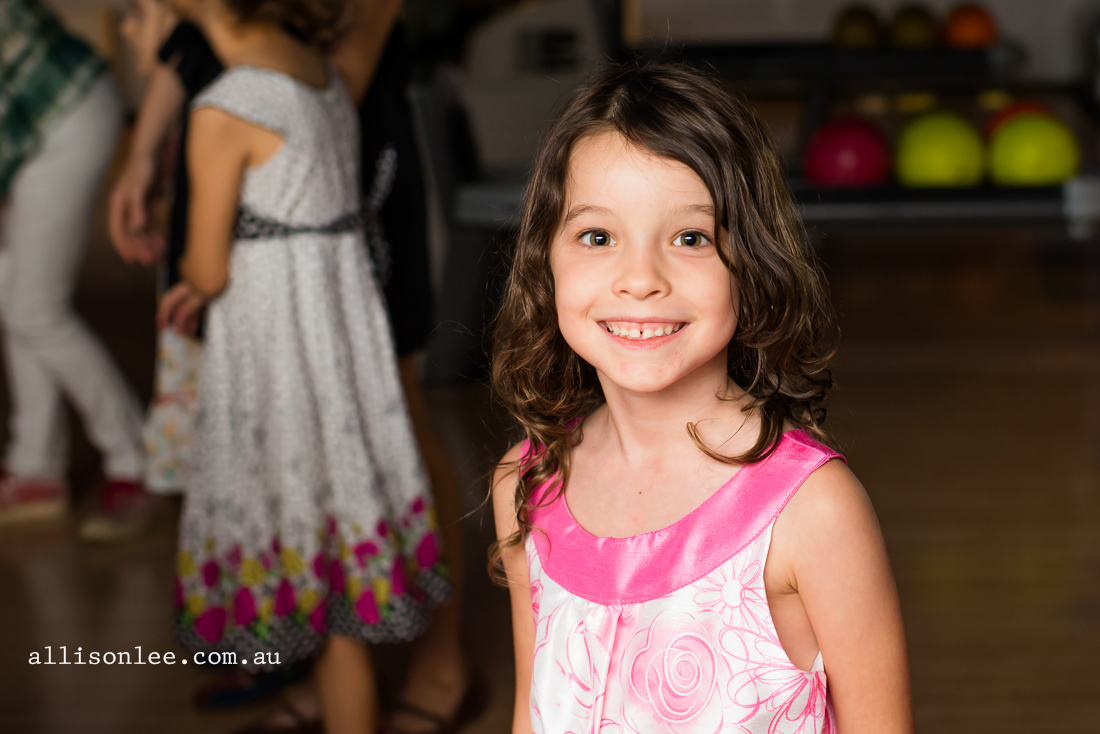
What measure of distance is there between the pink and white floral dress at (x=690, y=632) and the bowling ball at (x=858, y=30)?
10.9ft

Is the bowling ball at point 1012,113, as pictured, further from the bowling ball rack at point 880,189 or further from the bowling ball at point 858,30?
the bowling ball at point 858,30

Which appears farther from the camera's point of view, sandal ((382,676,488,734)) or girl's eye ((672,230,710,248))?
sandal ((382,676,488,734))

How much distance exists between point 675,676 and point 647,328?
0.92 feet

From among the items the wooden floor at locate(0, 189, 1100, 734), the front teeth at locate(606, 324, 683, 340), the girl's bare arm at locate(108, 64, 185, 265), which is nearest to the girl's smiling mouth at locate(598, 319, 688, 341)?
the front teeth at locate(606, 324, 683, 340)

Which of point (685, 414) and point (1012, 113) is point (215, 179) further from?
point (1012, 113)

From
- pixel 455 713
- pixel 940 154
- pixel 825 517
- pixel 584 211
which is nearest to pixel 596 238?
pixel 584 211

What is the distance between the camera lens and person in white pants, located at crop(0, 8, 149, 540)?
237cm

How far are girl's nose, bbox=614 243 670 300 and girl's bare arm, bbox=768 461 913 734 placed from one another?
7.7 inches

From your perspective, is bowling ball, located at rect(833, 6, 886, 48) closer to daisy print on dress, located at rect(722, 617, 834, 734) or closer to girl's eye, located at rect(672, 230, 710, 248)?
girl's eye, located at rect(672, 230, 710, 248)

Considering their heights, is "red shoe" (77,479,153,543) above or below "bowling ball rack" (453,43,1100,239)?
below

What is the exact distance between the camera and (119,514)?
2451 millimetres

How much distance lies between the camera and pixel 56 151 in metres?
2.36

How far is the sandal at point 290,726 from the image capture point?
1.64m

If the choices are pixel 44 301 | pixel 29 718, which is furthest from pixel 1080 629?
pixel 44 301
